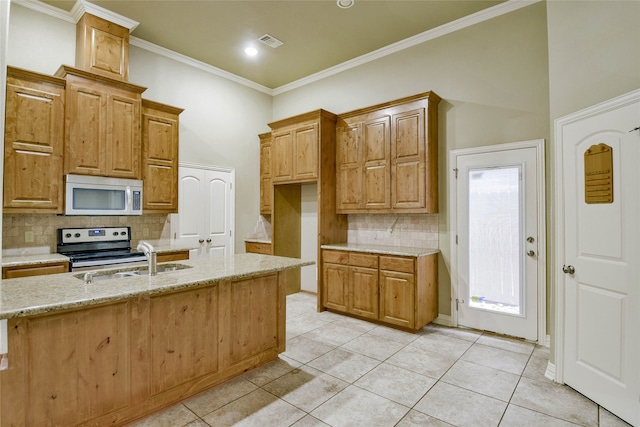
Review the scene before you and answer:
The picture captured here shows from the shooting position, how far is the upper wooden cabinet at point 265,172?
19.7 feet

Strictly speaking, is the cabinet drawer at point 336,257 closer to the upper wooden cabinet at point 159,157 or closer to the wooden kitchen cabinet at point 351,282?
the wooden kitchen cabinet at point 351,282

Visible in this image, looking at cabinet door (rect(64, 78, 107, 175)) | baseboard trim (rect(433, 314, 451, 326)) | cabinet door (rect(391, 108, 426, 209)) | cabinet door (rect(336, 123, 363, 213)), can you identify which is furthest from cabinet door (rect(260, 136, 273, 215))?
baseboard trim (rect(433, 314, 451, 326))

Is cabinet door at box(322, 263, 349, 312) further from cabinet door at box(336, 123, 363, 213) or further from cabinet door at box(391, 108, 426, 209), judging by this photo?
cabinet door at box(391, 108, 426, 209)

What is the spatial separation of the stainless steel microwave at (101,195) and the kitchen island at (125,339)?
63.3 inches

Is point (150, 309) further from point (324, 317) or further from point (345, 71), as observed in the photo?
point (345, 71)

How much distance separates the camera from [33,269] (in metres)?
3.26

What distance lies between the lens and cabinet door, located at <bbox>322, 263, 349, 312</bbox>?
14.9 feet

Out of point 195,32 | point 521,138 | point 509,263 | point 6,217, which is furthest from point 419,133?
point 6,217

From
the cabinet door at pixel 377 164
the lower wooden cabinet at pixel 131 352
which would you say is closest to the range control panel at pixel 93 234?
the lower wooden cabinet at pixel 131 352

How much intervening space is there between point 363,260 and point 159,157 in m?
2.95

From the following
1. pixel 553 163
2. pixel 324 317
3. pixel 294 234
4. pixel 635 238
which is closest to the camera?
pixel 635 238

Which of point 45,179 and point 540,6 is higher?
point 540,6

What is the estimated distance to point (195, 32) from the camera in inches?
171

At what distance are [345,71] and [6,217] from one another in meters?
4.61
